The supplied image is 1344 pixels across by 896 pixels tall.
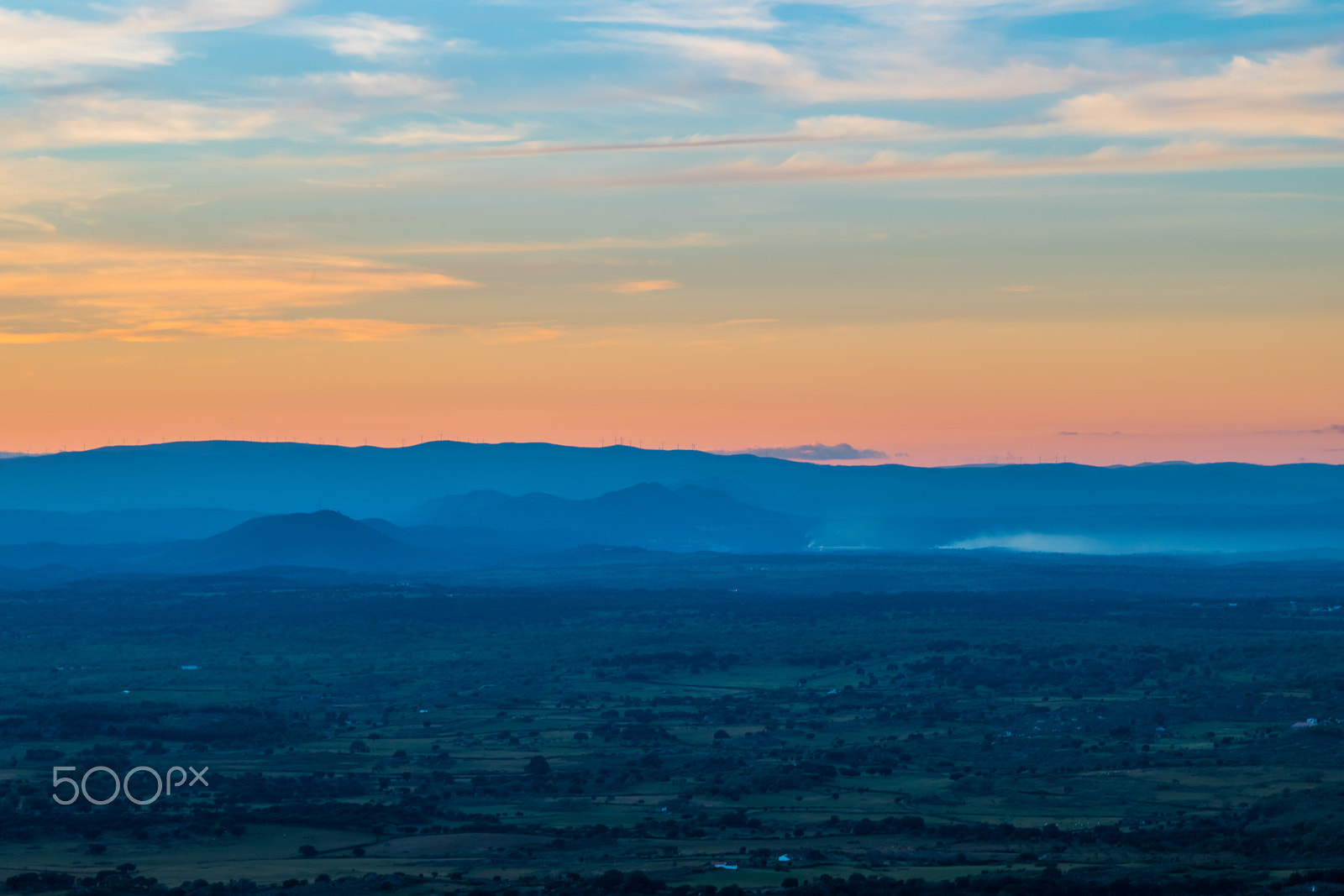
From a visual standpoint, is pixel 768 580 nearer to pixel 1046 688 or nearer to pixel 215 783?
pixel 1046 688

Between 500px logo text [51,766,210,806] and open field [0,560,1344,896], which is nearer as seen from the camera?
open field [0,560,1344,896]

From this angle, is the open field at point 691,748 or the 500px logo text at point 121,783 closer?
the open field at point 691,748

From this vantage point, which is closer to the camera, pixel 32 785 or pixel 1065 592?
pixel 32 785

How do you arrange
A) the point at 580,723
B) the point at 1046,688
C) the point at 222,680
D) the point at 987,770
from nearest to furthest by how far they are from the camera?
1. the point at 987,770
2. the point at 580,723
3. the point at 1046,688
4. the point at 222,680

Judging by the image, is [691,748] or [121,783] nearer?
[121,783]

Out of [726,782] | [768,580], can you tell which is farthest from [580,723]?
[768,580]

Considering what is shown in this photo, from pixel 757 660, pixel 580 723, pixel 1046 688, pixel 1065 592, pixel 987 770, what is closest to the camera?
pixel 987 770
